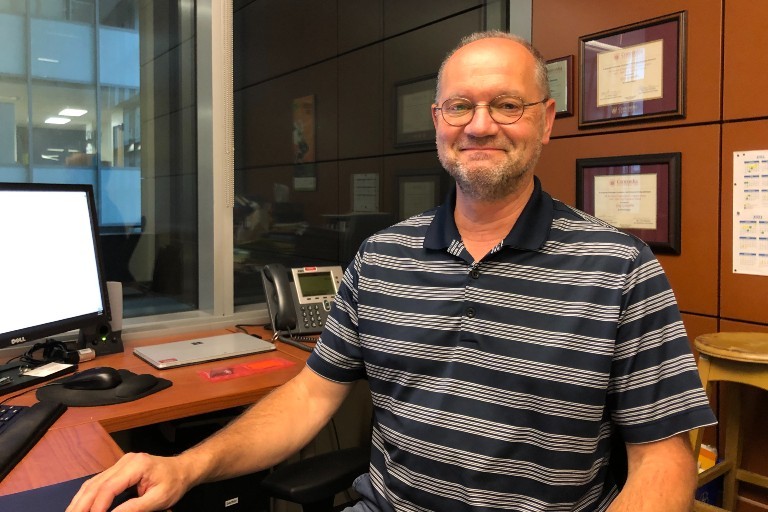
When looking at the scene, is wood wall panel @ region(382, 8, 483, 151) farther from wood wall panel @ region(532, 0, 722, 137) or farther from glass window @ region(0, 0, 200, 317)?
glass window @ region(0, 0, 200, 317)

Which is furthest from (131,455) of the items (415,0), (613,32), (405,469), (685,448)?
(415,0)

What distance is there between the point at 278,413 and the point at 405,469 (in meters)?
0.31

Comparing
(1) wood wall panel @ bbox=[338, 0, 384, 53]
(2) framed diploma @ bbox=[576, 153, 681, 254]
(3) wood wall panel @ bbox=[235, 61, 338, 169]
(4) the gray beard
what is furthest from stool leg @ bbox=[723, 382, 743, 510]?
(1) wood wall panel @ bbox=[338, 0, 384, 53]

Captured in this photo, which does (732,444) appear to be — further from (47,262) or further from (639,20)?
(47,262)

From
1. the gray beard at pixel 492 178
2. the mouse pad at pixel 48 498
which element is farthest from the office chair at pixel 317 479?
the gray beard at pixel 492 178

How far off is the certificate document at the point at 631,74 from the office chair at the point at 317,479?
177 cm

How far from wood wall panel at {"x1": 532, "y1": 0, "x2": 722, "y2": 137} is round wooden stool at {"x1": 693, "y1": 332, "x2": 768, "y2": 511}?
0.78 metres

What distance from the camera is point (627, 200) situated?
2.39m

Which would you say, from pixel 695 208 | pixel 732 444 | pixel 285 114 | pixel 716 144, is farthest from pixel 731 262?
pixel 285 114

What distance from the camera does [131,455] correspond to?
99cm

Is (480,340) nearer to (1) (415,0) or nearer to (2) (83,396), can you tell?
(2) (83,396)

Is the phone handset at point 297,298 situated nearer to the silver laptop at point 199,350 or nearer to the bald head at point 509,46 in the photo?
the silver laptop at point 199,350

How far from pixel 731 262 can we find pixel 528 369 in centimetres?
136

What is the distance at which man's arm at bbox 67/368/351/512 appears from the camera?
92cm
